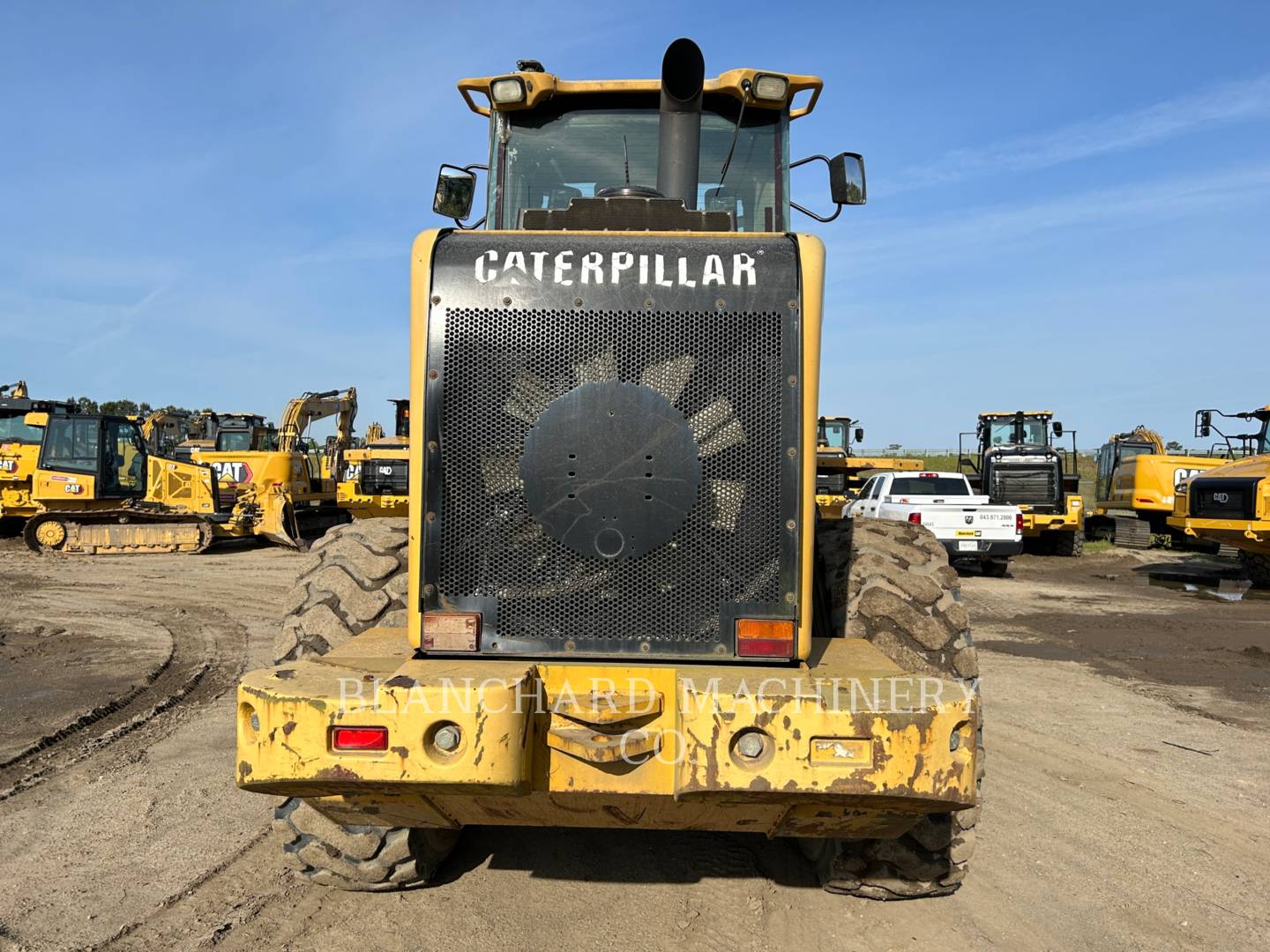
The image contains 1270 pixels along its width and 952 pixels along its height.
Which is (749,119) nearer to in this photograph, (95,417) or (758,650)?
(758,650)

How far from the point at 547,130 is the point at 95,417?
54.7 feet

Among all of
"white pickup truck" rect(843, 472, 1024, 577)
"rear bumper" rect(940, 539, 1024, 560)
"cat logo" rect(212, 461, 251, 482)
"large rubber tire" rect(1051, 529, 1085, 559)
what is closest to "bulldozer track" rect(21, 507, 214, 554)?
"cat logo" rect(212, 461, 251, 482)

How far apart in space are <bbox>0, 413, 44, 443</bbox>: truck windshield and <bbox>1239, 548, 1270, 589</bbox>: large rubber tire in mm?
21974

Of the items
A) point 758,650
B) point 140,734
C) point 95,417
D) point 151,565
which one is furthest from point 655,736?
point 95,417

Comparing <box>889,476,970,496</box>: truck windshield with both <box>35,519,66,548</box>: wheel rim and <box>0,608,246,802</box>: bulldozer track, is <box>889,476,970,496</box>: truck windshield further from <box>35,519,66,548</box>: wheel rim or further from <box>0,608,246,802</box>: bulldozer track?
<box>35,519,66,548</box>: wheel rim

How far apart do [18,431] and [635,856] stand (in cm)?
2042

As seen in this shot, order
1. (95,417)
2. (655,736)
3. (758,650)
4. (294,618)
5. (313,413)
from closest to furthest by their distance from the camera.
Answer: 1. (655,736)
2. (758,650)
3. (294,618)
4. (95,417)
5. (313,413)

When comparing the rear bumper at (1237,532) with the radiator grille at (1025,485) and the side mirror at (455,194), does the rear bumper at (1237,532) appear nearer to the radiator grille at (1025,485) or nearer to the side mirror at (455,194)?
the radiator grille at (1025,485)

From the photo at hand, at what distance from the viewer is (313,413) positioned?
2206 cm

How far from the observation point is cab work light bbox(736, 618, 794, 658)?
119 inches

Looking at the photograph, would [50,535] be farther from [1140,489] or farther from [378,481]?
[1140,489]

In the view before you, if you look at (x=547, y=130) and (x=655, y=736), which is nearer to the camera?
(x=655, y=736)

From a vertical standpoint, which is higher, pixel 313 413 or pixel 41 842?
pixel 313 413

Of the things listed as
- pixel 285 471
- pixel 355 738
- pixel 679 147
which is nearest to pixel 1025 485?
pixel 285 471
